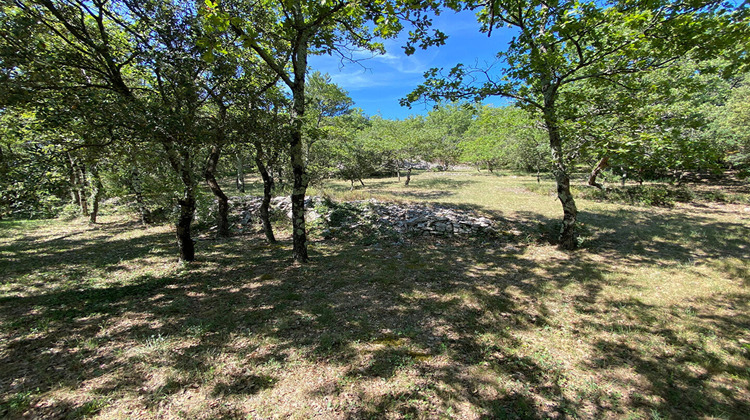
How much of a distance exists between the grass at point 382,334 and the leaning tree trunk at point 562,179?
708 mm

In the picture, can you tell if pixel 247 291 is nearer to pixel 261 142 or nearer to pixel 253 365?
pixel 253 365

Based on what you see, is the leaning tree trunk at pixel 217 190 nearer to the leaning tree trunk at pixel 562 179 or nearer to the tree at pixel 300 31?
the tree at pixel 300 31

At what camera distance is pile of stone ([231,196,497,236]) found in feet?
35.4

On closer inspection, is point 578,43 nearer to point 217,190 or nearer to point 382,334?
point 382,334

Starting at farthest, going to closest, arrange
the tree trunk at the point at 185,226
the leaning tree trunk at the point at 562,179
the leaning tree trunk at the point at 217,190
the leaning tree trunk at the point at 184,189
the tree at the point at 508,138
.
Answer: the tree at the point at 508,138 < the leaning tree trunk at the point at 217,190 < the leaning tree trunk at the point at 562,179 < the tree trunk at the point at 185,226 < the leaning tree trunk at the point at 184,189

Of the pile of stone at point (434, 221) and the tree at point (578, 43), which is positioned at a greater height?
the tree at point (578, 43)

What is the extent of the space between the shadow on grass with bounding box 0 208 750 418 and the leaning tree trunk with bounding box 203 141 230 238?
321 cm

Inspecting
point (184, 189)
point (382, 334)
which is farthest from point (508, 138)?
point (184, 189)

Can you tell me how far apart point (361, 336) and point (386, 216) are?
25.5 ft

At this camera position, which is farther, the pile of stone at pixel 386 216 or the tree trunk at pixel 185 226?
the pile of stone at pixel 386 216

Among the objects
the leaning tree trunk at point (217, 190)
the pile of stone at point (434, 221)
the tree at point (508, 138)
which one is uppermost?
the tree at point (508, 138)

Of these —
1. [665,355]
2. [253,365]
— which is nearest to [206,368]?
[253,365]

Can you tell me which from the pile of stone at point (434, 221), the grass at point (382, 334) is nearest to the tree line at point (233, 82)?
the grass at point (382, 334)

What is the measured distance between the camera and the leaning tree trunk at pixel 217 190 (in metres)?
8.52
